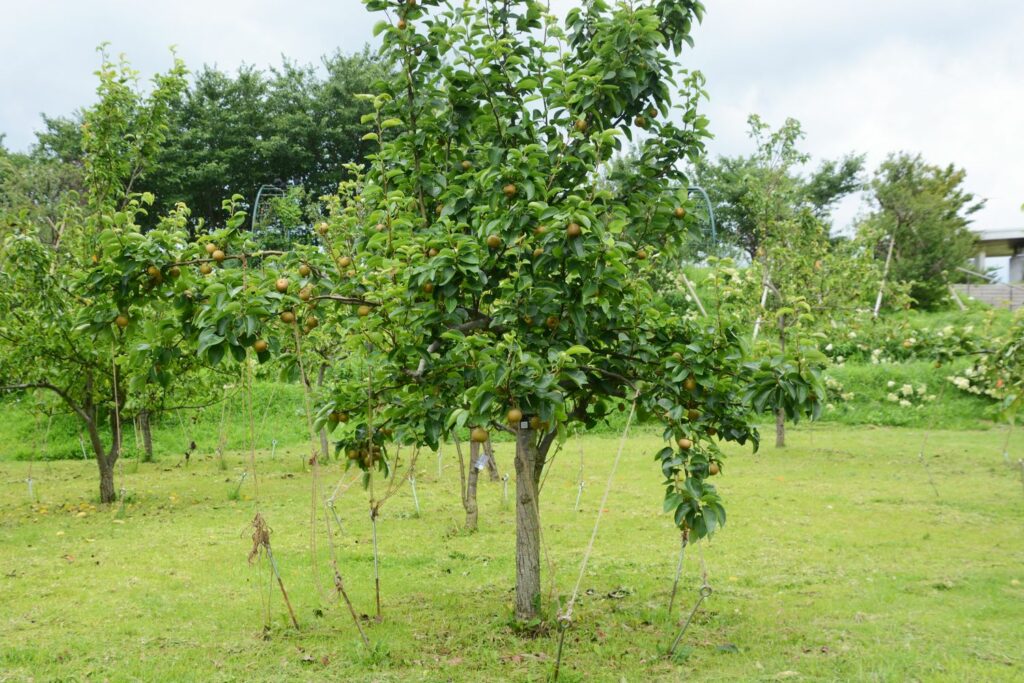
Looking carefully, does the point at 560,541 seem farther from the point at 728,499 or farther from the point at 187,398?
the point at 187,398

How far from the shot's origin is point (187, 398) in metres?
10.4

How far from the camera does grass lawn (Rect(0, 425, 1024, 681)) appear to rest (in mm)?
4465

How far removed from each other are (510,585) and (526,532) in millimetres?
→ 1393

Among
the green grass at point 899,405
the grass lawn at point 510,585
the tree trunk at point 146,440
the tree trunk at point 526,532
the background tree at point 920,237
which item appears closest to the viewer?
the grass lawn at point 510,585

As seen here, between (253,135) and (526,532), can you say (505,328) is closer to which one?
(526,532)

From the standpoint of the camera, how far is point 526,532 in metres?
4.87

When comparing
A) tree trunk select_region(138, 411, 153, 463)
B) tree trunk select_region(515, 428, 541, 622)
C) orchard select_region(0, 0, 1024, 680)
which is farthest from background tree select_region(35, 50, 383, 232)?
tree trunk select_region(515, 428, 541, 622)

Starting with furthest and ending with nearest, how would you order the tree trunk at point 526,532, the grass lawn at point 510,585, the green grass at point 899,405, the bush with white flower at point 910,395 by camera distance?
the bush with white flower at point 910,395, the green grass at point 899,405, the tree trunk at point 526,532, the grass lawn at point 510,585

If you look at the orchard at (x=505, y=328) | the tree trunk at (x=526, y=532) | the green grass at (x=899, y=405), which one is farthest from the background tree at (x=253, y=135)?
the tree trunk at (x=526, y=532)

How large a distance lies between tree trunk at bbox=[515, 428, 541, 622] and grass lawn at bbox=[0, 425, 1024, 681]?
0.71 feet

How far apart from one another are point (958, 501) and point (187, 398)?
942 cm

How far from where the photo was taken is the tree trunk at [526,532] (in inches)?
187

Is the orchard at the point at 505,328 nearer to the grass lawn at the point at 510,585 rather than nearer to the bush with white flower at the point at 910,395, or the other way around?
the grass lawn at the point at 510,585

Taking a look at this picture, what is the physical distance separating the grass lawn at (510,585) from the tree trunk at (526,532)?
0.71ft
